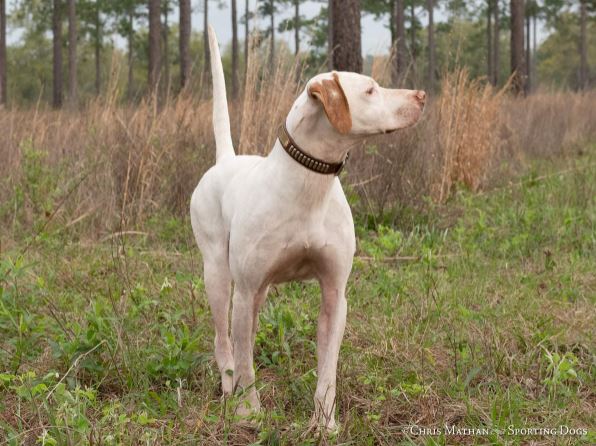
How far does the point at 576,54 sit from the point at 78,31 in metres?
28.7

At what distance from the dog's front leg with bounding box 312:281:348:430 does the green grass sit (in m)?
0.08

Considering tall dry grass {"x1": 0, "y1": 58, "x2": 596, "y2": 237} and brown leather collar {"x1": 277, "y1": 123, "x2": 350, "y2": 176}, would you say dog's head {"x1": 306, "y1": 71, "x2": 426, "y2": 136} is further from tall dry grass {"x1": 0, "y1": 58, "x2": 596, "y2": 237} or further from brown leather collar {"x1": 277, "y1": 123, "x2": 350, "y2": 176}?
tall dry grass {"x1": 0, "y1": 58, "x2": 596, "y2": 237}

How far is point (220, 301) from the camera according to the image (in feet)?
9.41

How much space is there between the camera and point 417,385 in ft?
8.39

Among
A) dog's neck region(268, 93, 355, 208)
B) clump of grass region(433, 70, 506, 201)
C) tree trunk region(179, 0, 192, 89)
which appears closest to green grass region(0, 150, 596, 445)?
dog's neck region(268, 93, 355, 208)

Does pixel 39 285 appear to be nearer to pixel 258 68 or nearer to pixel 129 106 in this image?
pixel 258 68

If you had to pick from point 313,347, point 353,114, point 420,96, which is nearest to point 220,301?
point 313,347

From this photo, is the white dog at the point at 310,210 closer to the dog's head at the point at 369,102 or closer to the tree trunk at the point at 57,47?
the dog's head at the point at 369,102

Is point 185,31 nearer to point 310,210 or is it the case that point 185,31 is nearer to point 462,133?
point 462,133

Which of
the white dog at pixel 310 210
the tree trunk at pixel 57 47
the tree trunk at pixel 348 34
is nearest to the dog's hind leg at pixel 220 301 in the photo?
the white dog at pixel 310 210

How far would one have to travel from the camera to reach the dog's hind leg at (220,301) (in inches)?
112

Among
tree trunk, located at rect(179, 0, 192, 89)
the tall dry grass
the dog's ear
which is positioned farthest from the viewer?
tree trunk, located at rect(179, 0, 192, 89)

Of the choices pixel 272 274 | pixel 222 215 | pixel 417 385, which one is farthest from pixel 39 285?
pixel 417 385

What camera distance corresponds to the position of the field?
2488mm
